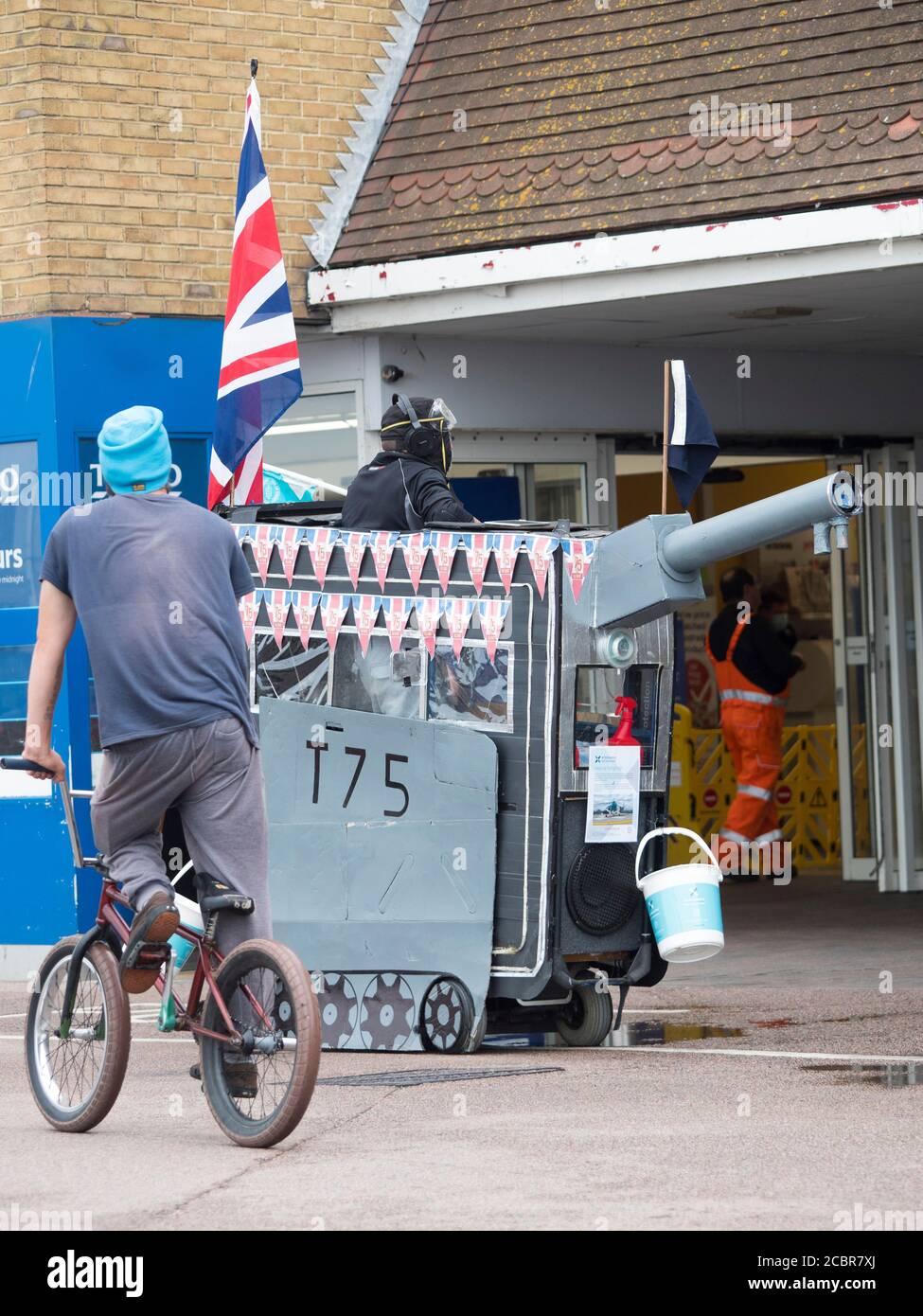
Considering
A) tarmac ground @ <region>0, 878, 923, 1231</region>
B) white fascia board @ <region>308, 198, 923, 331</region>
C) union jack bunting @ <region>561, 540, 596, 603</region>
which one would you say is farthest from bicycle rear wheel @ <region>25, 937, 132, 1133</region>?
white fascia board @ <region>308, 198, 923, 331</region>

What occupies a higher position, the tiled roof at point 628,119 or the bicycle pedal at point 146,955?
the tiled roof at point 628,119

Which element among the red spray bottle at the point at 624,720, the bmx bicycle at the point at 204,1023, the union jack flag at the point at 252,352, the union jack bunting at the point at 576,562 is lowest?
the bmx bicycle at the point at 204,1023

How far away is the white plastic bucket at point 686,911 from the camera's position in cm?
805

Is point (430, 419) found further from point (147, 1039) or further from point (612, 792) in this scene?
point (147, 1039)

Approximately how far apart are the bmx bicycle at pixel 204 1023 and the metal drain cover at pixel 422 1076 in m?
1.11

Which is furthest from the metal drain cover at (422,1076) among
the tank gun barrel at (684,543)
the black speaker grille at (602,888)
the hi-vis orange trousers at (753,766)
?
the hi-vis orange trousers at (753,766)

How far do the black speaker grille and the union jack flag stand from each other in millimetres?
3467

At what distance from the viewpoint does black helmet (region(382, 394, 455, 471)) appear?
28.8ft

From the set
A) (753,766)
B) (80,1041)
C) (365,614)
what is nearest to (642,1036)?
(365,614)

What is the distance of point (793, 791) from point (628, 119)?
7.13m

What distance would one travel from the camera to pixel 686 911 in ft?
26.6

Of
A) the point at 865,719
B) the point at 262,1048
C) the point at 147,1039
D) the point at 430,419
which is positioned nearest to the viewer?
the point at 262,1048

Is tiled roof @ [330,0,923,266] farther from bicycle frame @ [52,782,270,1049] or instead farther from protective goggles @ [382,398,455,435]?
bicycle frame @ [52,782,270,1049]

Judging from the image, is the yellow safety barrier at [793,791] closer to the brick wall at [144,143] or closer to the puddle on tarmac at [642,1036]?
the brick wall at [144,143]
